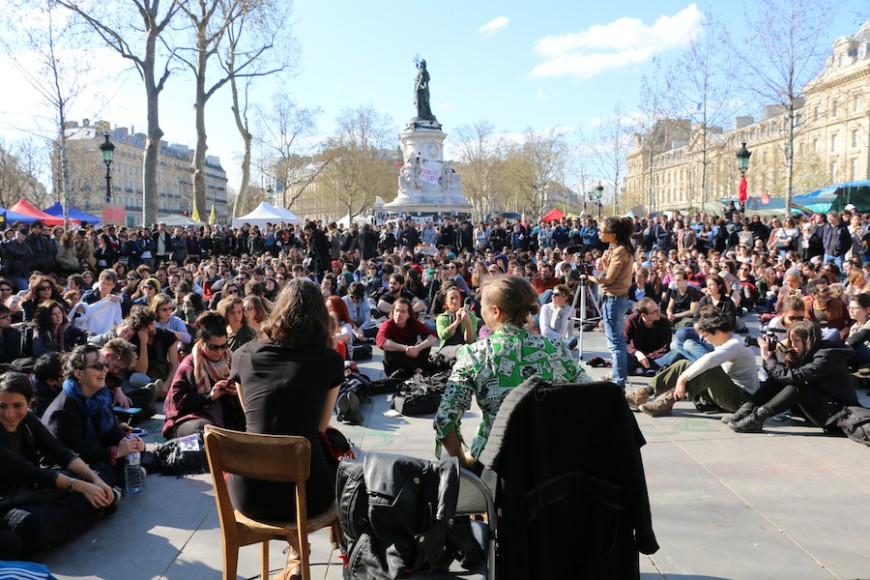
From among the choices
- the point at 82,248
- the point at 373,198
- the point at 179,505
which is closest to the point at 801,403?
the point at 179,505

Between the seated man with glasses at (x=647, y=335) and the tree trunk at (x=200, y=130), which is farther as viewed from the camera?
the tree trunk at (x=200, y=130)

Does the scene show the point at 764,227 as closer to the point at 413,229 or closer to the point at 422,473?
the point at 413,229

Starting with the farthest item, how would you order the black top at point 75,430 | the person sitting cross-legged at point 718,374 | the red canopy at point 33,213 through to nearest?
the red canopy at point 33,213 < the person sitting cross-legged at point 718,374 < the black top at point 75,430

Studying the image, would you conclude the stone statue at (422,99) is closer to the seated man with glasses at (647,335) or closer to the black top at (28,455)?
the seated man with glasses at (647,335)

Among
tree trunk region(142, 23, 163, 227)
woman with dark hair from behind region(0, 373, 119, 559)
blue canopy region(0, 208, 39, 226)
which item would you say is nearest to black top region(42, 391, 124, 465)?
woman with dark hair from behind region(0, 373, 119, 559)

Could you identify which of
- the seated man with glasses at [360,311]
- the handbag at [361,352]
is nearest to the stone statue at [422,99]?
the seated man with glasses at [360,311]

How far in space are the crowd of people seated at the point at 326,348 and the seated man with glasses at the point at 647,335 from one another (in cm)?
2

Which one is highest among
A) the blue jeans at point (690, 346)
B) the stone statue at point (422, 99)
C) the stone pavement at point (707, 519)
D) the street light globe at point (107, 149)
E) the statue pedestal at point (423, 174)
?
the stone statue at point (422, 99)

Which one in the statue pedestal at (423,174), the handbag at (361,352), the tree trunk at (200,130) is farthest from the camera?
the statue pedestal at (423,174)

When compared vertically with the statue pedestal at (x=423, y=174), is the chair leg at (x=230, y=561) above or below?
below

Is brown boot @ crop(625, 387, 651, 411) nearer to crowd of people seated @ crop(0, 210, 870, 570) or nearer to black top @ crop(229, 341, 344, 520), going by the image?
crowd of people seated @ crop(0, 210, 870, 570)

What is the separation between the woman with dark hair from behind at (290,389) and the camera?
3010 mm

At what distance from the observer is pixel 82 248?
1738 centimetres

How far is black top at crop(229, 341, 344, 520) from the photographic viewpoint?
2998 mm
